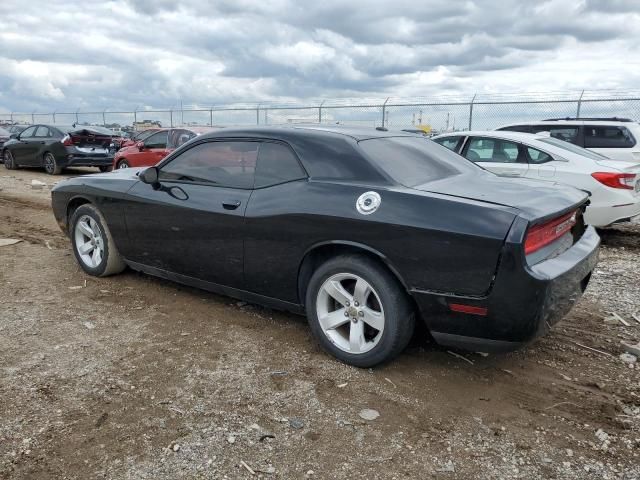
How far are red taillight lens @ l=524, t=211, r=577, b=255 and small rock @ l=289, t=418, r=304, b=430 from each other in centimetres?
146

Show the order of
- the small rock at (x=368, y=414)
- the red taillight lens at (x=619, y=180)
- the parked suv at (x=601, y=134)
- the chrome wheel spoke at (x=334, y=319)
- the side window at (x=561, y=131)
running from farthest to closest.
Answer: the side window at (x=561, y=131), the parked suv at (x=601, y=134), the red taillight lens at (x=619, y=180), the chrome wheel spoke at (x=334, y=319), the small rock at (x=368, y=414)

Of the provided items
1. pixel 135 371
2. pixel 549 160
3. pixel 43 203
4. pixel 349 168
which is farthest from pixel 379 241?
pixel 43 203

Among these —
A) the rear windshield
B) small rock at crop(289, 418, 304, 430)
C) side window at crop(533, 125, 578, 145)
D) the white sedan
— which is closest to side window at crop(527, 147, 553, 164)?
the white sedan

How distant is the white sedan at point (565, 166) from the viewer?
6.46m

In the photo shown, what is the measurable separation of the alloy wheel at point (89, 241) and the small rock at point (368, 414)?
3134 mm

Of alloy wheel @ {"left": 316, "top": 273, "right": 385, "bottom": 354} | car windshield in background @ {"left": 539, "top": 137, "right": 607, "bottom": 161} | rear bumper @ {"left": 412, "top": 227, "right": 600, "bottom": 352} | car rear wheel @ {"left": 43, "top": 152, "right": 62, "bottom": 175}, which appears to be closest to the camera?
rear bumper @ {"left": 412, "top": 227, "right": 600, "bottom": 352}

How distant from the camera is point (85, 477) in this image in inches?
93.4

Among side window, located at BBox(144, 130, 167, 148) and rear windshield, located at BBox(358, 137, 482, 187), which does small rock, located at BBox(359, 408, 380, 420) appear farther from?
side window, located at BBox(144, 130, 167, 148)

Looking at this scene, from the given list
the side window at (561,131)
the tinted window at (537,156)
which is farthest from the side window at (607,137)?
the tinted window at (537,156)

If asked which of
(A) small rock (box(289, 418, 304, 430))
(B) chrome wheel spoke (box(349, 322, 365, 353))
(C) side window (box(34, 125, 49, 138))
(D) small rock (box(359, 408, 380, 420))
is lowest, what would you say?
(A) small rock (box(289, 418, 304, 430))

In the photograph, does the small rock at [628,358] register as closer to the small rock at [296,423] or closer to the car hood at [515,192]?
the car hood at [515,192]

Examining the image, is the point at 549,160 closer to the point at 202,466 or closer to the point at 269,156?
the point at 269,156

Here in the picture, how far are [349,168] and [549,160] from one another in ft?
14.9

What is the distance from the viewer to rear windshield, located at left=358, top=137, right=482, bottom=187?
11.3ft
